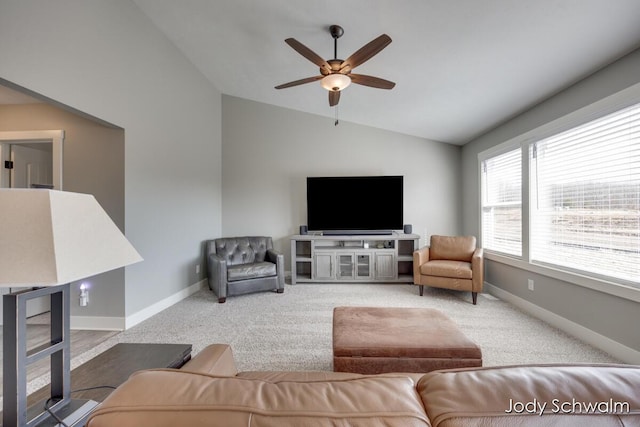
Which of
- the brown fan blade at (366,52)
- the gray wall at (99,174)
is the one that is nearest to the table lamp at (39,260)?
the brown fan blade at (366,52)

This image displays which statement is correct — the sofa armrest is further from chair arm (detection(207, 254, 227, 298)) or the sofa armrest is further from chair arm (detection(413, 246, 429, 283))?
chair arm (detection(413, 246, 429, 283))

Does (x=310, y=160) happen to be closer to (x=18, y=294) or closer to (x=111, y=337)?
(x=111, y=337)

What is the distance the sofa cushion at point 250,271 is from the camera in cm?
378

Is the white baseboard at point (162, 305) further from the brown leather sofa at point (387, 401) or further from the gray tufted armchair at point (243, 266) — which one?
the brown leather sofa at point (387, 401)

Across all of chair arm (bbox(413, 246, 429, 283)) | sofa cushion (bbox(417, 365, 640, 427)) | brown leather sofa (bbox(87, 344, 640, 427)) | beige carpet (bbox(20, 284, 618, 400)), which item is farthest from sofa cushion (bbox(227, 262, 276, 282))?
sofa cushion (bbox(417, 365, 640, 427))

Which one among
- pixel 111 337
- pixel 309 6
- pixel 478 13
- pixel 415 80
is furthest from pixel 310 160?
pixel 111 337

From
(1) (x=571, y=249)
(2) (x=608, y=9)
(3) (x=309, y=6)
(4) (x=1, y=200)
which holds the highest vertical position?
(3) (x=309, y=6)

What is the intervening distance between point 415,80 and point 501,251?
2654 millimetres

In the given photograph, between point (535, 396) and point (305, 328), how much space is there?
256 centimetres

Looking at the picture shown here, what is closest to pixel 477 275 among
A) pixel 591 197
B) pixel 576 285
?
pixel 576 285

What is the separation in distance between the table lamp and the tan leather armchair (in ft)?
12.2

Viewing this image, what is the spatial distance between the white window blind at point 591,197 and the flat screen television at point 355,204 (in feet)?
6.34

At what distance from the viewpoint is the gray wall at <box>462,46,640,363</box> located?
2189 millimetres

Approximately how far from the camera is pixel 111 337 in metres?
2.68
